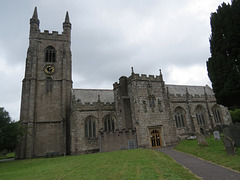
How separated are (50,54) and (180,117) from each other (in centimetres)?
2694

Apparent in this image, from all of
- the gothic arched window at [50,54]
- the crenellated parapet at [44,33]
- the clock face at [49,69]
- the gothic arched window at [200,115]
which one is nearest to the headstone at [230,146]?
the gothic arched window at [200,115]

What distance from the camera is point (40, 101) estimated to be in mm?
28406

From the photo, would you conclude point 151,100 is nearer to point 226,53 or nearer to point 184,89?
point 226,53

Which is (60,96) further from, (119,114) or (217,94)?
(217,94)

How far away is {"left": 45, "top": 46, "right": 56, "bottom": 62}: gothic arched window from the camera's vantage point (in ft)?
104

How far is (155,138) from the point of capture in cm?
2347

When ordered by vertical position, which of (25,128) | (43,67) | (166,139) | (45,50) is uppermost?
(45,50)

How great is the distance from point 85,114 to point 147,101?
390 inches

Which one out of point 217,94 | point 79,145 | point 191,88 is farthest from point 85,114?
point 191,88

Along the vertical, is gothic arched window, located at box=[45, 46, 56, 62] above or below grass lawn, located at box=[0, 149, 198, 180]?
above

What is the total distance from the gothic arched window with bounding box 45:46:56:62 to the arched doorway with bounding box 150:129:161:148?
73.7 feet

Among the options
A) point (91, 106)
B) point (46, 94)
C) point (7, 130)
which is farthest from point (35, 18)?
point (7, 130)

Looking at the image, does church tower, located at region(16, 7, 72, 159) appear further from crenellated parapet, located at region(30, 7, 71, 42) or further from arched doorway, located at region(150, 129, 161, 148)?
arched doorway, located at region(150, 129, 161, 148)

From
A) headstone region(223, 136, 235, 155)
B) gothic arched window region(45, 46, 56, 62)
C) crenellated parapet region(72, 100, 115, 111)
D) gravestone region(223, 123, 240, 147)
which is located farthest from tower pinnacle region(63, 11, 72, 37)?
headstone region(223, 136, 235, 155)
